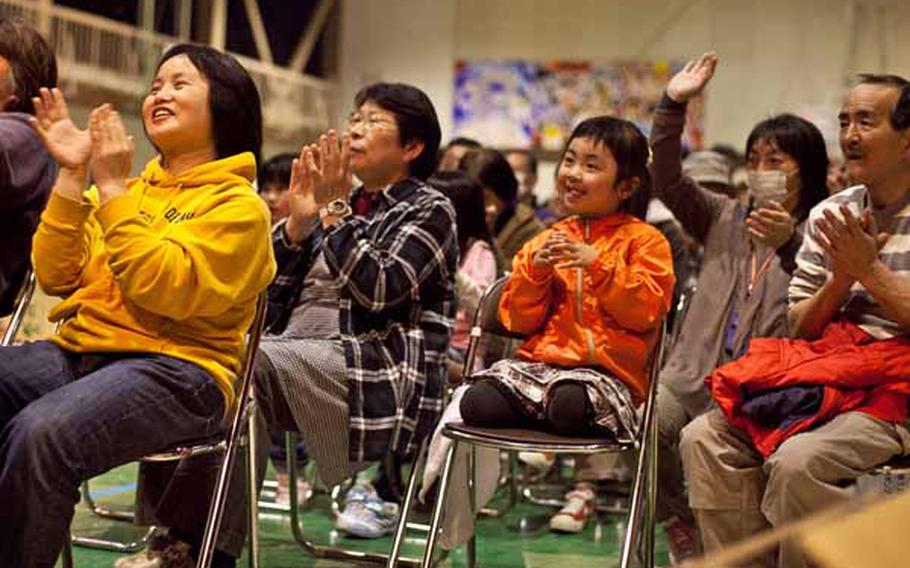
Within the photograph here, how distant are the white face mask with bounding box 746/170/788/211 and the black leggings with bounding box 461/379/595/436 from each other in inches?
29.3

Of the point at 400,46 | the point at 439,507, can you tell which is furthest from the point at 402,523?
the point at 400,46

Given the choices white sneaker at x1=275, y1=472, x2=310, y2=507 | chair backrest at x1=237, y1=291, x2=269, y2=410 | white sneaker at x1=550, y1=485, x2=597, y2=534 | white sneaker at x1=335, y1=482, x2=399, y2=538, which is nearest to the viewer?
chair backrest at x1=237, y1=291, x2=269, y2=410

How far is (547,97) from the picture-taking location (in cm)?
1039

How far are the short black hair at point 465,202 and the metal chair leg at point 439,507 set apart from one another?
128 cm

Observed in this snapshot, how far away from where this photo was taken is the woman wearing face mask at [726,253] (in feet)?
9.62

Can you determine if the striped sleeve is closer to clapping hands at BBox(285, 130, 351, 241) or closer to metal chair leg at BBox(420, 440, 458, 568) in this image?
metal chair leg at BBox(420, 440, 458, 568)

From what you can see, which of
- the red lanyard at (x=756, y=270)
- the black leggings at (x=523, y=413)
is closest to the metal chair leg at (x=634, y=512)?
the black leggings at (x=523, y=413)

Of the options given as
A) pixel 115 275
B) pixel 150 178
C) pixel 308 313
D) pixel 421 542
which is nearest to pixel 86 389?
pixel 115 275

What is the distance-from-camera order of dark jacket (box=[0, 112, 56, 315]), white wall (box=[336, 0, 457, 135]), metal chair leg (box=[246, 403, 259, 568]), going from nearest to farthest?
1. metal chair leg (box=[246, 403, 259, 568])
2. dark jacket (box=[0, 112, 56, 315])
3. white wall (box=[336, 0, 457, 135])

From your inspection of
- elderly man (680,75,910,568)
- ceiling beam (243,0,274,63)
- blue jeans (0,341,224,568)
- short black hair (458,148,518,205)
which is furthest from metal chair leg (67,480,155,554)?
ceiling beam (243,0,274,63)

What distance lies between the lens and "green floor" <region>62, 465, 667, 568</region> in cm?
310

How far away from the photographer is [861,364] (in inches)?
93.5

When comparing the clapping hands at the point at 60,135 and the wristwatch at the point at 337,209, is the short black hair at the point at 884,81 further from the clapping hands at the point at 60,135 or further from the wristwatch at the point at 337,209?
the clapping hands at the point at 60,135

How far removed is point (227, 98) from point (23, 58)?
76 centimetres
